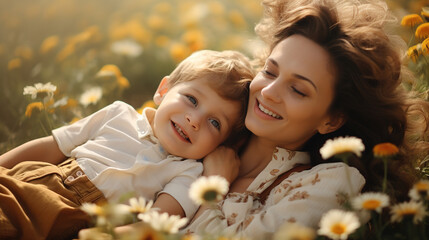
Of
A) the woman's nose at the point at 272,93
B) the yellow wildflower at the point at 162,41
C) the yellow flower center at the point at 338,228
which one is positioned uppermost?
the woman's nose at the point at 272,93

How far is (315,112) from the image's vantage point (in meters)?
2.16

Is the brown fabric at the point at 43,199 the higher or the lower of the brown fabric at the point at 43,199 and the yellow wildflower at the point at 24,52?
the higher

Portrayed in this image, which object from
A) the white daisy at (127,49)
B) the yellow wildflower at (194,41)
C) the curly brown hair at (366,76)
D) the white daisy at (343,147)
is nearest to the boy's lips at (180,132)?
the curly brown hair at (366,76)

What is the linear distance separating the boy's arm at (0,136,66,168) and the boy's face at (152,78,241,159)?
0.48m

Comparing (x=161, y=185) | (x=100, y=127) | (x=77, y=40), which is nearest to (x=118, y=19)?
(x=77, y=40)

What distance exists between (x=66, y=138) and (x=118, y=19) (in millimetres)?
3181

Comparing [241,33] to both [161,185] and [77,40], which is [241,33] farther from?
[161,185]

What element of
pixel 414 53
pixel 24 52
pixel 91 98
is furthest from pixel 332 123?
pixel 24 52

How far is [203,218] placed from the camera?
2.09m

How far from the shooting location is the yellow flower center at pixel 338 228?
5.12 feet

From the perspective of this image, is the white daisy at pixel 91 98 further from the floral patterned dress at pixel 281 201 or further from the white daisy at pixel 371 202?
the white daisy at pixel 371 202

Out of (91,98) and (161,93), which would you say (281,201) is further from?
(91,98)

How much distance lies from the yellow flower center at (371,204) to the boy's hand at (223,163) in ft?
2.38

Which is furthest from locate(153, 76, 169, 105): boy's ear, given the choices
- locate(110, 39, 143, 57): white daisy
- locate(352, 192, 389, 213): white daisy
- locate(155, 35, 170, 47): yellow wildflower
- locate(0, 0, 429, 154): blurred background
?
locate(155, 35, 170, 47): yellow wildflower
